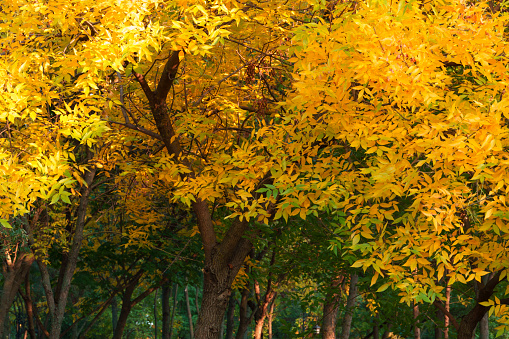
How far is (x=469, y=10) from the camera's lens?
591 centimetres

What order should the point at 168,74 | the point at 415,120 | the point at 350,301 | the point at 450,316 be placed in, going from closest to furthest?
the point at 415,120 < the point at 168,74 < the point at 450,316 < the point at 350,301

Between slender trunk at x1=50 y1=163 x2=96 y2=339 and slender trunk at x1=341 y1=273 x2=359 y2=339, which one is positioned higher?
slender trunk at x1=50 y1=163 x2=96 y2=339

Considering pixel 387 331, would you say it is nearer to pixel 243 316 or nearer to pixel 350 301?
pixel 350 301

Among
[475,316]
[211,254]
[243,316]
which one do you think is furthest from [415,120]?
[243,316]

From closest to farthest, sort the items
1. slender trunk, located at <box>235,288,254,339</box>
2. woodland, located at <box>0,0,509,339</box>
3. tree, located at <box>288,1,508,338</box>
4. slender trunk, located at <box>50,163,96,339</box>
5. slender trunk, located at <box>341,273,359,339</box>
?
tree, located at <box>288,1,508,338</box> < woodland, located at <box>0,0,509,339</box> < slender trunk, located at <box>50,163,96,339</box> < slender trunk, located at <box>341,273,359,339</box> < slender trunk, located at <box>235,288,254,339</box>

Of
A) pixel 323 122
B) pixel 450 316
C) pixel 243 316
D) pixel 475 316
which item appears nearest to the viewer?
pixel 323 122

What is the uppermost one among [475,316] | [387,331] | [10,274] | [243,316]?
[10,274]

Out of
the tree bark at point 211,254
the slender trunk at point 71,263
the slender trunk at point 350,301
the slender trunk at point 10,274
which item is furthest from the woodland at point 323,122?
the slender trunk at point 10,274

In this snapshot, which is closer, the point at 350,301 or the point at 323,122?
the point at 323,122

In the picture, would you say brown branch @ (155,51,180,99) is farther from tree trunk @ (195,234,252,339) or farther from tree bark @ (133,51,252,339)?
tree trunk @ (195,234,252,339)

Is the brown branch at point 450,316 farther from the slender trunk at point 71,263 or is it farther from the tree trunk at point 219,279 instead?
the slender trunk at point 71,263

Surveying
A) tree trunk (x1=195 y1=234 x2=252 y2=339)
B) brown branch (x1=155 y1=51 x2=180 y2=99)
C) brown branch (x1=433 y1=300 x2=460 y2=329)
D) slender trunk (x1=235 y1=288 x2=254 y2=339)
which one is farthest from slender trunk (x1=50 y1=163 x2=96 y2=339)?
brown branch (x1=433 y1=300 x2=460 y2=329)

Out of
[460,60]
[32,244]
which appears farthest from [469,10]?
[32,244]

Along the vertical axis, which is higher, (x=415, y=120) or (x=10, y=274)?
(x=10, y=274)
